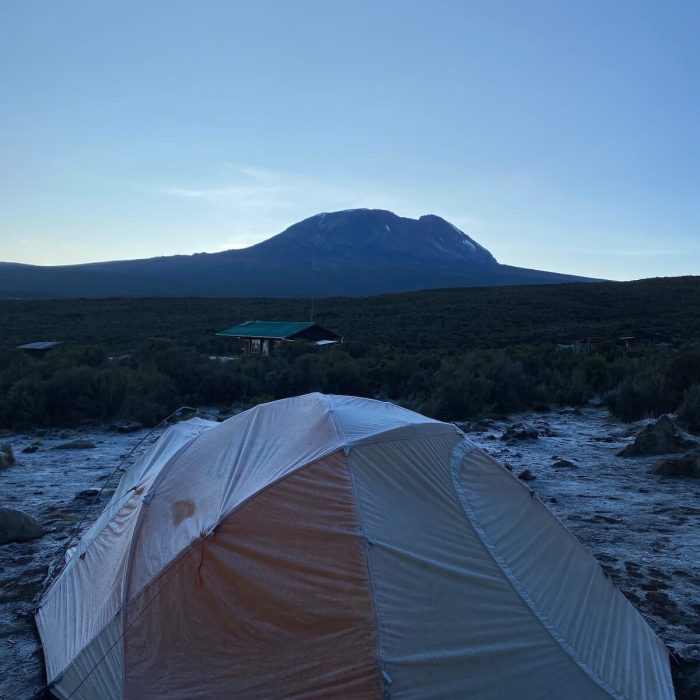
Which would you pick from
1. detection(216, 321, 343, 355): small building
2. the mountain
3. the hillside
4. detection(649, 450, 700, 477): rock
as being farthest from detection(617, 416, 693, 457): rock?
the mountain

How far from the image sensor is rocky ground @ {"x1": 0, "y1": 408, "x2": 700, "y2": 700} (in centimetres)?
487

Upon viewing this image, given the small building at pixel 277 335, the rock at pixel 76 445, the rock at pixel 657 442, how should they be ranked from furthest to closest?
the small building at pixel 277 335 → the rock at pixel 76 445 → the rock at pixel 657 442

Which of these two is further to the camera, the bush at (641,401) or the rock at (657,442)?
the bush at (641,401)

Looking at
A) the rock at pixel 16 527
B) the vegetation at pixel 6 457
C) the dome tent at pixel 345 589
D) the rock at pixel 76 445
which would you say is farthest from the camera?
the rock at pixel 76 445

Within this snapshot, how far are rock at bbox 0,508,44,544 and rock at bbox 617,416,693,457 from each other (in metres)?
7.66

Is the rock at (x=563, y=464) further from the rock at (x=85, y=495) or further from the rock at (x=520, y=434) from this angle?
the rock at (x=85, y=495)

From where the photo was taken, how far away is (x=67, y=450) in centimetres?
1066

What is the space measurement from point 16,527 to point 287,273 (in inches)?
5416

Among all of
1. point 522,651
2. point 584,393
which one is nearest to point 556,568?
point 522,651

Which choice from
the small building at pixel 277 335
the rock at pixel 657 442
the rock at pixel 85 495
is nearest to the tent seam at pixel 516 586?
the rock at pixel 85 495

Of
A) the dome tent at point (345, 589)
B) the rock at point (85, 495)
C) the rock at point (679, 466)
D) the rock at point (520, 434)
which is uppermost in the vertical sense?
the dome tent at point (345, 589)

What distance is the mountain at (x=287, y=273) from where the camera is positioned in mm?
108062

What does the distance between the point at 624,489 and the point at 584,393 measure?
7379 mm

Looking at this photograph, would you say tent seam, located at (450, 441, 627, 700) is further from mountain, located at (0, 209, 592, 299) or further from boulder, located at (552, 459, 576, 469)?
mountain, located at (0, 209, 592, 299)
